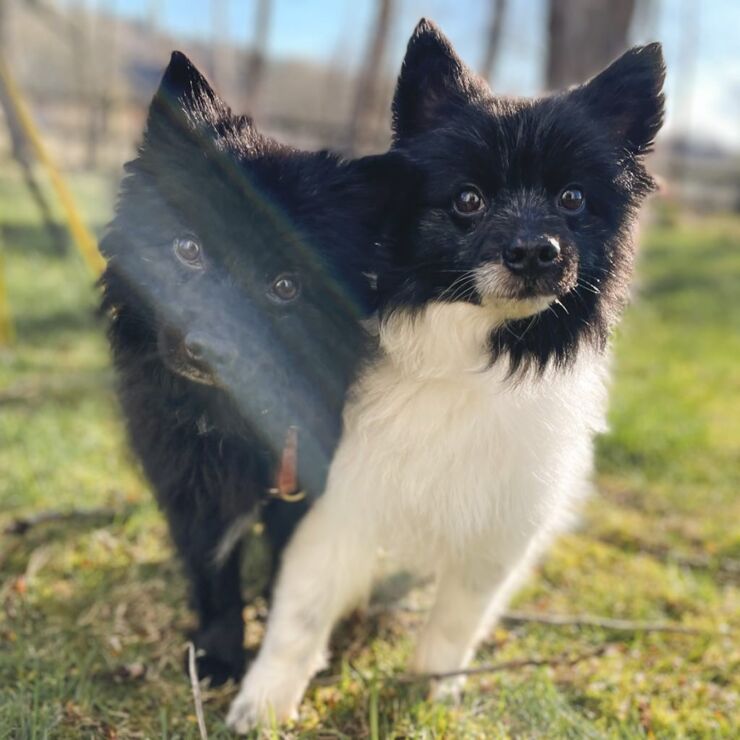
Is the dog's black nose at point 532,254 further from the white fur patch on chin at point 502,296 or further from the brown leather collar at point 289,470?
the brown leather collar at point 289,470

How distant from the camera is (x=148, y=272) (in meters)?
2.35

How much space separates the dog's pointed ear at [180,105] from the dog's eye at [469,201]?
29.4 inches

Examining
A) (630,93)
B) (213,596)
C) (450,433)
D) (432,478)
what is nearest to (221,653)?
(213,596)

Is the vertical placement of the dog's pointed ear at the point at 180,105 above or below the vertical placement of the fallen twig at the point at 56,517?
above

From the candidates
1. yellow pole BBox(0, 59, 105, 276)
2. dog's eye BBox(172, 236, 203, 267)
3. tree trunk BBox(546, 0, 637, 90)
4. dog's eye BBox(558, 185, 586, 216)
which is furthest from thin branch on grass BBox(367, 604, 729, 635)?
tree trunk BBox(546, 0, 637, 90)

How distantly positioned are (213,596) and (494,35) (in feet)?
43.9

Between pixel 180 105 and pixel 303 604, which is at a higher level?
pixel 180 105

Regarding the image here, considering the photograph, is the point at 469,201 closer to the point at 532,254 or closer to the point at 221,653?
the point at 532,254

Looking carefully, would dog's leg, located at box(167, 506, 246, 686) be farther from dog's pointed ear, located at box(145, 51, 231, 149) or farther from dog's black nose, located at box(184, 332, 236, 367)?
dog's pointed ear, located at box(145, 51, 231, 149)

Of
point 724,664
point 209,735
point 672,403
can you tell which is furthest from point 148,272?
point 672,403

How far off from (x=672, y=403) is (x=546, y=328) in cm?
441

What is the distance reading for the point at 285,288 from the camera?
2.36 metres

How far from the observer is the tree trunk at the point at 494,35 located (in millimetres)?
13867

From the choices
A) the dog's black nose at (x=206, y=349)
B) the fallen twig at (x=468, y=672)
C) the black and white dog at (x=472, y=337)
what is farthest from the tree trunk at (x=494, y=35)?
the dog's black nose at (x=206, y=349)
